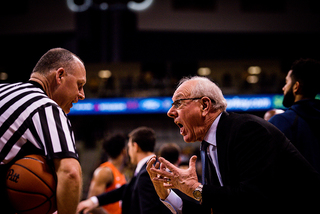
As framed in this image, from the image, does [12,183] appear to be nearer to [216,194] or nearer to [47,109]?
[47,109]

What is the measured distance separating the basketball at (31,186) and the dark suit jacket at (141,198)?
137 cm

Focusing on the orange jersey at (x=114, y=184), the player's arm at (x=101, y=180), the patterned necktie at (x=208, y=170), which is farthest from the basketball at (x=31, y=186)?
the orange jersey at (x=114, y=184)

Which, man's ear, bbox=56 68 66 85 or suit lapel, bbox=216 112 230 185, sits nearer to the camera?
suit lapel, bbox=216 112 230 185

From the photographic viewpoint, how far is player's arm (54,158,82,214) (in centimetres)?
138

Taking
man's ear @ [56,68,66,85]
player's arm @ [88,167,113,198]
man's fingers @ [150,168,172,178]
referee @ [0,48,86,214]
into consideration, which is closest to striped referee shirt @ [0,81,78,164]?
referee @ [0,48,86,214]

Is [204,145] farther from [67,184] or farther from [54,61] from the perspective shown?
[54,61]

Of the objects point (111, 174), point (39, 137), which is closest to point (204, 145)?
point (39, 137)

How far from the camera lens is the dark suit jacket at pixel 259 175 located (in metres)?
1.46

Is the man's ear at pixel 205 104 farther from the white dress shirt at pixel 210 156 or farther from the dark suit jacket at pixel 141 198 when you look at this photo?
the dark suit jacket at pixel 141 198

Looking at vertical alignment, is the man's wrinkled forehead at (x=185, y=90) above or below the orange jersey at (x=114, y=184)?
above

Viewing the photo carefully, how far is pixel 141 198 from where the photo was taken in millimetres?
2709

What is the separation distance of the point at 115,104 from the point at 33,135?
1004 centimetres

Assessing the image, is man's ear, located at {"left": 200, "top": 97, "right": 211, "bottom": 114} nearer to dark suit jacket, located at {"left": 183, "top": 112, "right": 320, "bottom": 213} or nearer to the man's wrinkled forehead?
the man's wrinkled forehead

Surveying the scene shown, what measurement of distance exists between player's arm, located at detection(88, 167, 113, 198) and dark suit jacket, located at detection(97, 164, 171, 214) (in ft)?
2.49
